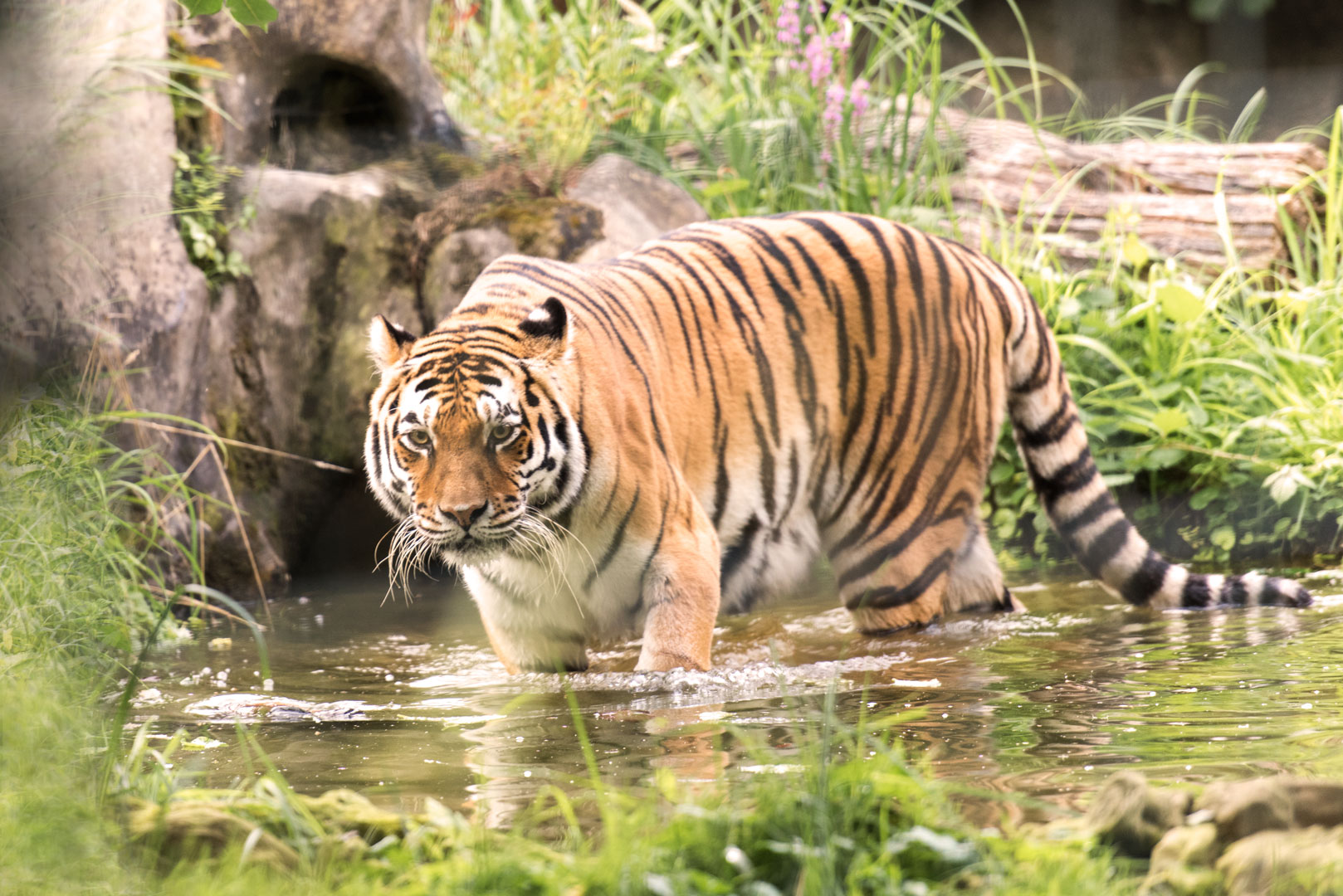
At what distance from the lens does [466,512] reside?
10.7 ft

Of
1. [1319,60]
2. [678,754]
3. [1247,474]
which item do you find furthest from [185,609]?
[1319,60]

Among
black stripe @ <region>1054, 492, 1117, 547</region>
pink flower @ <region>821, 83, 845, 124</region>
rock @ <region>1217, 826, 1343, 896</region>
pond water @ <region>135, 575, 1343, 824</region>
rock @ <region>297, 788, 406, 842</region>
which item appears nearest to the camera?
rock @ <region>1217, 826, 1343, 896</region>

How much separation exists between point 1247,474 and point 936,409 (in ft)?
6.08

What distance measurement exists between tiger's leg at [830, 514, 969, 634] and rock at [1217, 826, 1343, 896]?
100 inches

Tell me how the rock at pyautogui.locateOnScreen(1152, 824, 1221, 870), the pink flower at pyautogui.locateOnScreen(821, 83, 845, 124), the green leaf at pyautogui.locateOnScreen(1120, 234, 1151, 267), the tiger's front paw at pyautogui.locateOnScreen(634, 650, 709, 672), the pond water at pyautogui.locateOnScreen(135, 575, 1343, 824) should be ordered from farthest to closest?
the pink flower at pyautogui.locateOnScreen(821, 83, 845, 124), the green leaf at pyautogui.locateOnScreen(1120, 234, 1151, 267), the tiger's front paw at pyautogui.locateOnScreen(634, 650, 709, 672), the pond water at pyautogui.locateOnScreen(135, 575, 1343, 824), the rock at pyautogui.locateOnScreen(1152, 824, 1221, 870)

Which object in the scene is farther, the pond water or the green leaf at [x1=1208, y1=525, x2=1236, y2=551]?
the green leaf at [x1=1208, y1=525, x2=1236, y2=551]

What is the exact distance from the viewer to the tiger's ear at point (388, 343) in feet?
12.0

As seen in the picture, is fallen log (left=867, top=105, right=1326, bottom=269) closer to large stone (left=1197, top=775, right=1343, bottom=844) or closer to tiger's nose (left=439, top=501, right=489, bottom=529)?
tiger's nose (left=439, top=501, right=489, bottom=529)

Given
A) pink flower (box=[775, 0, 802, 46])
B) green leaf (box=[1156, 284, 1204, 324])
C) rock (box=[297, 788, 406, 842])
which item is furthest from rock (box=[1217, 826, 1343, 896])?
pink flower (box=[775, 0, 802, 46])

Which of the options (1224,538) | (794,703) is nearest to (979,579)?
(1224,538)

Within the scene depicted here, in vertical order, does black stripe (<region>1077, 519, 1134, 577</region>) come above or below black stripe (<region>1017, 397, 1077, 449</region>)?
below

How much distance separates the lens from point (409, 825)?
2.07m

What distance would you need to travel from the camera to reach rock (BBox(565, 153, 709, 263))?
607 centimetres

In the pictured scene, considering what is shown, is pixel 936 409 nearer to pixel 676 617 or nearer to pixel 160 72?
pixel 676 617
